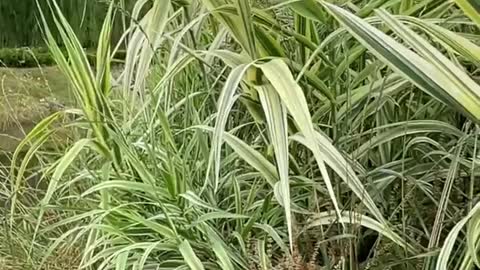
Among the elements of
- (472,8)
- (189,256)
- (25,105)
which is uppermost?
(472,8)

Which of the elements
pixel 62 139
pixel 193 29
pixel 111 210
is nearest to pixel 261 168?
pixel 111 210

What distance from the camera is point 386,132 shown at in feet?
3.94

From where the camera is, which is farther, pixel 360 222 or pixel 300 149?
pixel 300 149

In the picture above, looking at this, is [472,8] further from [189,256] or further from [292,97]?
[189,256]

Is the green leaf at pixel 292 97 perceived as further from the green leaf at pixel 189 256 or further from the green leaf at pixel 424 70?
the green leaf at pixel 189 256

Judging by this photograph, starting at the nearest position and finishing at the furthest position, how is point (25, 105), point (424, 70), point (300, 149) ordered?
point (424, 70)
point (300, 149)
point (25, 105)

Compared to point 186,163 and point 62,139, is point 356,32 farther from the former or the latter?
point 62,139

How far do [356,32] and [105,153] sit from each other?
52cm

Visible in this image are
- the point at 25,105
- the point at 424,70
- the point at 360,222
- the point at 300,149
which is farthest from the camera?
the point at 25,105

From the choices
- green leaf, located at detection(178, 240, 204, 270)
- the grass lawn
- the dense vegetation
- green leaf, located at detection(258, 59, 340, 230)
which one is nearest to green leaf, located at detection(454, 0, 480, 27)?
the dense vegetation

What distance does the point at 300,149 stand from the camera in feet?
4.23

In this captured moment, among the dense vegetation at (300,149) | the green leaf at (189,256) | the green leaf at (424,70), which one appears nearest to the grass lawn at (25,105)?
the dense vegetation at (300,149)

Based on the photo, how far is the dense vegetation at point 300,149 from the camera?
1032 mm

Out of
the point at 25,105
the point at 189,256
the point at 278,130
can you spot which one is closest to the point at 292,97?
the point at 278,130
